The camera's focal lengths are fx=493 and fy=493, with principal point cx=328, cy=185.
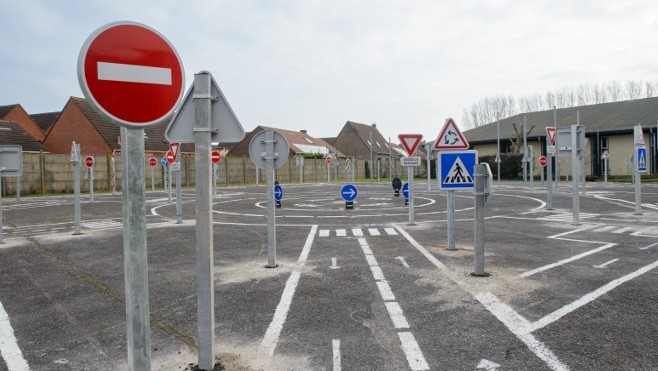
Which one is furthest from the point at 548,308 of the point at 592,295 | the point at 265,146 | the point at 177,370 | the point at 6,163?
the point at 6,163

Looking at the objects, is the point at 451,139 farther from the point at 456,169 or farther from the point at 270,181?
the point at 270,181

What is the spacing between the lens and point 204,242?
3850 millimetres

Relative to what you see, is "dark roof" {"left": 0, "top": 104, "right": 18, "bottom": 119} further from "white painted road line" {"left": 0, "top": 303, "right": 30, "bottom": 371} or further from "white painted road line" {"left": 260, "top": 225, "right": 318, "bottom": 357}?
"white painted road line" {"left": 0, "top": 303, "right": 30, "bottom": 371}

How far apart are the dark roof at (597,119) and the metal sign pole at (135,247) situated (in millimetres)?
52638

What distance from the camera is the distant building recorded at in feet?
156

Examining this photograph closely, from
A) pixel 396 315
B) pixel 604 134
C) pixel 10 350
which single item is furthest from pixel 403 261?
pixel 604 134

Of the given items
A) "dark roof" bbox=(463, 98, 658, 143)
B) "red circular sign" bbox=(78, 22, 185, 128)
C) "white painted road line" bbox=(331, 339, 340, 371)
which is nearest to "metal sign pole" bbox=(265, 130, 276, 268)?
"white painted road line" bbox=(331, 339, 340, 371)

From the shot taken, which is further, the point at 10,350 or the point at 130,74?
the point at 10,350

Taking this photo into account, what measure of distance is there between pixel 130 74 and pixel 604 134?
56.9 meters

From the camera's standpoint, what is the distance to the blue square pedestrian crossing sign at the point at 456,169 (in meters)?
8.92

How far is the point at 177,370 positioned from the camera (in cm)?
392

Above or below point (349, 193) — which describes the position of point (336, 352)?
below

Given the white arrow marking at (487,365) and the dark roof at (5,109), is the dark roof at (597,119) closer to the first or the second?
the white arrow marking at (487,365)

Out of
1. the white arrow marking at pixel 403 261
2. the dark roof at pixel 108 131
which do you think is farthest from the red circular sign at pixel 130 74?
the dark roof at pixel 108 131
